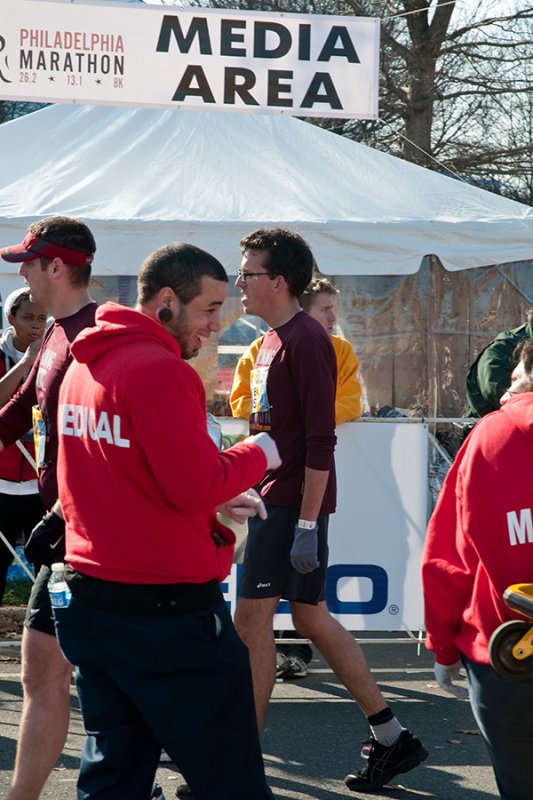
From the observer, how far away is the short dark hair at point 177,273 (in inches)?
115

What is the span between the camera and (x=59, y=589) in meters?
2.97

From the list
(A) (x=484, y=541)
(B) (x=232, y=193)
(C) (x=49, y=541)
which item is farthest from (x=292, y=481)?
(B) (x=232, y=193)

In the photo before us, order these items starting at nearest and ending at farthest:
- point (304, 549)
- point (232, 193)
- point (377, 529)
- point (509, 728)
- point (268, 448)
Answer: point (509, 728) → point (268, 448) → point (304, 549) → point (377, 529) → point (232, 193)

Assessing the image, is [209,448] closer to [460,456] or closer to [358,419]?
[460,456]

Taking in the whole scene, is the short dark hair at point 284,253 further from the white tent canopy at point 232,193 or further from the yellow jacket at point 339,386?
the white tent canopy at point 232,193

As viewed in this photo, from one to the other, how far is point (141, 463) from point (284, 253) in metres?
1.82

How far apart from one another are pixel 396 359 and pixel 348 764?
5392 millimetres

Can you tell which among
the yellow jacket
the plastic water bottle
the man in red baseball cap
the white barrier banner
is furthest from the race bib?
the white barrier banner

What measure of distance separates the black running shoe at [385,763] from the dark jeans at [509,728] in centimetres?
168

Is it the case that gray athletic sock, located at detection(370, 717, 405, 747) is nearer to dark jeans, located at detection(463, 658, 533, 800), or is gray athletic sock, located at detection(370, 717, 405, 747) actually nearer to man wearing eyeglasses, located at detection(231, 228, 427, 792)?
man wearing eyeglasses, located at detection(231, 228, 427, 792)

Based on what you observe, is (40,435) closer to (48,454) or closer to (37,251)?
(48,454)

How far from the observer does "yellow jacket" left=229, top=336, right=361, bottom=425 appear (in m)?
5.73

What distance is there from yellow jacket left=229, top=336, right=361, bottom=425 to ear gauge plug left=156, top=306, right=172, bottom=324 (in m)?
2.52

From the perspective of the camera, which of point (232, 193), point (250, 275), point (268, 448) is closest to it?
point (268, 448)
